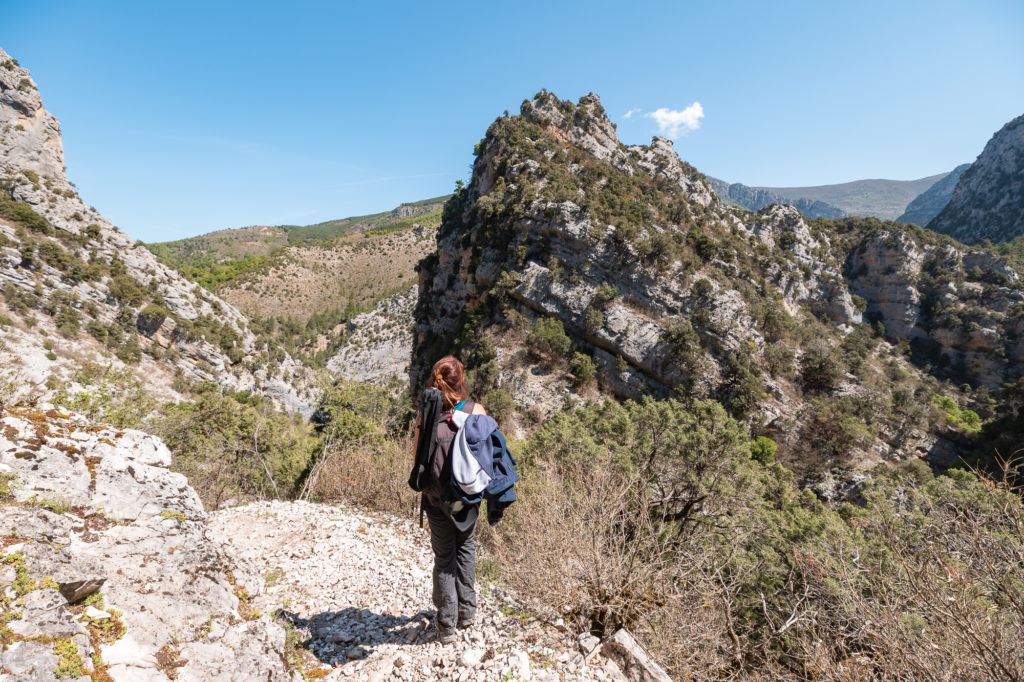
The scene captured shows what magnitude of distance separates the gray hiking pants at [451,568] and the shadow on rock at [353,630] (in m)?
0.38

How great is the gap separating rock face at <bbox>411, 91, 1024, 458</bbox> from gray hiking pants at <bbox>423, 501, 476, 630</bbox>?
15.5 m

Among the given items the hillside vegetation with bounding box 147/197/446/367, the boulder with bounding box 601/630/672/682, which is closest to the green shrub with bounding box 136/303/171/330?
the hillside vegetation with bounding box 147/197/446/367

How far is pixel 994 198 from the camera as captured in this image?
62375mm

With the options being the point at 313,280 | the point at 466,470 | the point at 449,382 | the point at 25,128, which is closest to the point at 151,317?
the point at 25,128

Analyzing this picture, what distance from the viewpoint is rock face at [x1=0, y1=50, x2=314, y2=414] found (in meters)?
24.0

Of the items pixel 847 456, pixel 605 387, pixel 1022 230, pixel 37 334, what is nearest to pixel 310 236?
pixel 37 334

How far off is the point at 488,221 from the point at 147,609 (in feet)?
89.8

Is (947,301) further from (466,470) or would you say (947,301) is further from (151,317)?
(151,317)

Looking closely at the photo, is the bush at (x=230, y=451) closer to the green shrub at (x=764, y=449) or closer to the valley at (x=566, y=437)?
the valley at (x=566, y=437)

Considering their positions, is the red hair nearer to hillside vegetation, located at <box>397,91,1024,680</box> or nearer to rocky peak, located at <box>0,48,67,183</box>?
hillside vegetation, located at <box>397,91,1024,680</box>

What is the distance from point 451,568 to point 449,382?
1.42m

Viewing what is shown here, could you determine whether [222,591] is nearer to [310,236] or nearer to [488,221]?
[488,221]

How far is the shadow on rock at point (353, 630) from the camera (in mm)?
2959

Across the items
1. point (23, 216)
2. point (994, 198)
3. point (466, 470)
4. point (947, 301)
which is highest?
point (994, 198)
